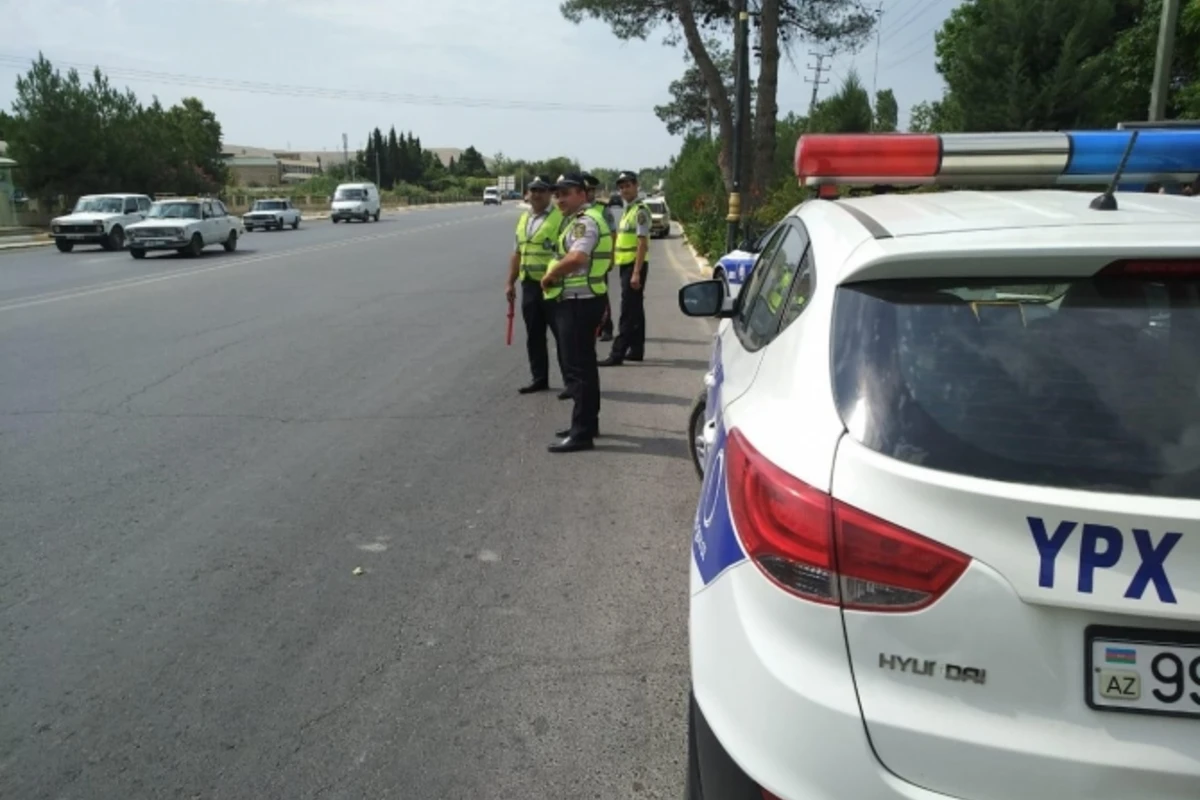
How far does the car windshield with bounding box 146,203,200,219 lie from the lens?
25016 mm

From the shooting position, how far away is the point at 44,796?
8.99ft

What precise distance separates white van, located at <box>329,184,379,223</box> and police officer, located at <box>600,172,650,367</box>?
41.6 meters

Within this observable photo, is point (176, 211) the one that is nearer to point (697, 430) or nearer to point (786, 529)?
point (697, 430)

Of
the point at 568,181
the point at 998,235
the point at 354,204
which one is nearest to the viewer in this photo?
the point at 998,235

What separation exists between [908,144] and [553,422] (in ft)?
12.2

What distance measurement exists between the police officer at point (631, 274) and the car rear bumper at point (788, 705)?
23.3ft

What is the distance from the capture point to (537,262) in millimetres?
7340

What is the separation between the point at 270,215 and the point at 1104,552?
43138 millimetres

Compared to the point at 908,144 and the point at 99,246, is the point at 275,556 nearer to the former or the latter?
the point at 908,144

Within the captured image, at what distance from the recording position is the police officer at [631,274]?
29.6 feet

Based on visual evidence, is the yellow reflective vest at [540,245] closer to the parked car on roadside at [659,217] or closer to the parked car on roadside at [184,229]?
the parked car on roadside at [184,229]

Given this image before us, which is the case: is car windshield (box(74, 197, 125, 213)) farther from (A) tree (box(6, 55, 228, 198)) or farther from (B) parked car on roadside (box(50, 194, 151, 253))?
(A) tree (box(6, 55, 228, 198))

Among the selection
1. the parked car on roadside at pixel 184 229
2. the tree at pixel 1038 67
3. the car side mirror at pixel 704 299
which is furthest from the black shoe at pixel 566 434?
the parked car on roadside at pixel 184 229

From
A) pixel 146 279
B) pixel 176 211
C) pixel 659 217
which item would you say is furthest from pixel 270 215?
pixel 146 279
